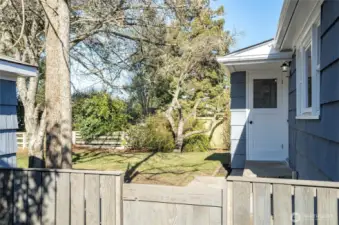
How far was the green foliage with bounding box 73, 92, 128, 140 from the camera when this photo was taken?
13.2m

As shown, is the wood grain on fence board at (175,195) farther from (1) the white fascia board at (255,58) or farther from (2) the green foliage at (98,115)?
(2) the green foliage at (98,115)

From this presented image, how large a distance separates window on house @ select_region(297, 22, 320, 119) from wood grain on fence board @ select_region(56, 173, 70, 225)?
2.57m

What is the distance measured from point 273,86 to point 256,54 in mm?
1277

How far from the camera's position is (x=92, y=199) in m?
2.53

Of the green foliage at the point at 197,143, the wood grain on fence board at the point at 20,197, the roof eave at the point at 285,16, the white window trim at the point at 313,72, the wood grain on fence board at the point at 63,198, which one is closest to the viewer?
the wood grain on fence board at the point at 63,198

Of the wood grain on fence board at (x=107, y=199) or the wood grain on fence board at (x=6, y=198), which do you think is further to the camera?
the wood grain on fence board at (x=6, y=198)

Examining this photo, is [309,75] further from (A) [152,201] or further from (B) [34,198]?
(B) [34,198]

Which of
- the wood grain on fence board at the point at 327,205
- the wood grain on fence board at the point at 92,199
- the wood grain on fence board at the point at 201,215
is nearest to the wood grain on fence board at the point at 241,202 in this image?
the wood grain on fence board at the point at 201,215

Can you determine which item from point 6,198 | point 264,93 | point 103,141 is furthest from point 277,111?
point 103,141

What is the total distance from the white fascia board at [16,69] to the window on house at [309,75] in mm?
3504

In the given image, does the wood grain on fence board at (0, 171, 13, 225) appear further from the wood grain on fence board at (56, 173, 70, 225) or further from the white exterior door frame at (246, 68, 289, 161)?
the white exterior door frame at (246, 68, 289, 161)

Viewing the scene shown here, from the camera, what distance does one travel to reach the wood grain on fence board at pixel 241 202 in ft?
7.11

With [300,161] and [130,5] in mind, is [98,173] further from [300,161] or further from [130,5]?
[130,5]

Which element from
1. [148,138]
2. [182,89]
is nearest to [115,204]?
[148,138]
